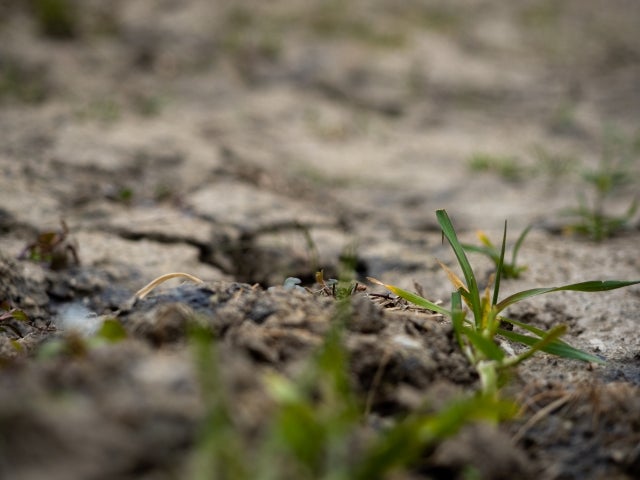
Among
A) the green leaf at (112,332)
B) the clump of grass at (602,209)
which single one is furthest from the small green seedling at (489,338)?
the clump of grass at (602,209)

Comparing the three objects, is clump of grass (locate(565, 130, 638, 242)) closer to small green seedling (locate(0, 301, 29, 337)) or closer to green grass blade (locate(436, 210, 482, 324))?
green grass blade (locate(436, 210, 482, 324))

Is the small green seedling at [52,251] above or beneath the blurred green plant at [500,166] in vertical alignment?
beneath

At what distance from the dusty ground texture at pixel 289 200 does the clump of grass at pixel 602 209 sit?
2.5 inches

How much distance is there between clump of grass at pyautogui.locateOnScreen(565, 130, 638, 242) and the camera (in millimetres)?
2314

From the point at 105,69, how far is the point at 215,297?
3.38m

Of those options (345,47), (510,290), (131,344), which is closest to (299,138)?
(345,47)

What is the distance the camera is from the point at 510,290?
6.06ft

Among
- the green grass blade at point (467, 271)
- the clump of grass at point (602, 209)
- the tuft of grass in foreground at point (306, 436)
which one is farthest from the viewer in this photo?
the clump of grass at point (602, 209)

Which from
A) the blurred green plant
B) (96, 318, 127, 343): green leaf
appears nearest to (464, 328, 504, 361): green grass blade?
(96, 318, 127, 343): green leaf

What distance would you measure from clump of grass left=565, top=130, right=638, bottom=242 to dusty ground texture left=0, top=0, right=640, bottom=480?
0.06 m

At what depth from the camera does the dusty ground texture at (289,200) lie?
83 cm

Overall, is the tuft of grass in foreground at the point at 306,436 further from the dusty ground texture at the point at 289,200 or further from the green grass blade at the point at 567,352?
the green grass blade at the point at 567,352

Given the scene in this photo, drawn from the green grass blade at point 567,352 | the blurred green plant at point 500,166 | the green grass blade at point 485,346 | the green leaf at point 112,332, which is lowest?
the blurred green plant at point 500,166

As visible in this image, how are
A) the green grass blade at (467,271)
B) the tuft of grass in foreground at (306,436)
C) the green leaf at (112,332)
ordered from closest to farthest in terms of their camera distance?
the tuft of grass in foreground at (306,436)
the green leaf at (112,332)
the green grass blade at (467,271)
